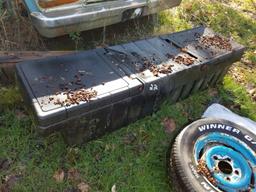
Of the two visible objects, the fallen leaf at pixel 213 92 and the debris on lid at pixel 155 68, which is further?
the fallen leaf at pixel 213 92

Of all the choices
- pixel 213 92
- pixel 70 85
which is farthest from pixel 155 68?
pixel 213 92

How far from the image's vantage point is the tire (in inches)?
97.8

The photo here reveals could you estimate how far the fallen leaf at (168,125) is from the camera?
3199 mm

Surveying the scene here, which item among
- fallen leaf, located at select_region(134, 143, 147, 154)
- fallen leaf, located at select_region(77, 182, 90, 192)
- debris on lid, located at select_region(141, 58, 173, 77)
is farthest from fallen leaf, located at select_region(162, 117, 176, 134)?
fallen leaf, located at select_region(77, 182, 90, 192)

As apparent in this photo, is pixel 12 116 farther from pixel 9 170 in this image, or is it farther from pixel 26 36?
pixel 26 36

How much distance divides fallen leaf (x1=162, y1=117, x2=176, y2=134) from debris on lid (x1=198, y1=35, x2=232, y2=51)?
→ 883 mm

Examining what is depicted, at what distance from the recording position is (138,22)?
4301 mm

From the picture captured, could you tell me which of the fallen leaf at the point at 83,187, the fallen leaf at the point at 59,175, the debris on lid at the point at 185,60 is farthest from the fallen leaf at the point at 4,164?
the debris on lid at the point at 185,60

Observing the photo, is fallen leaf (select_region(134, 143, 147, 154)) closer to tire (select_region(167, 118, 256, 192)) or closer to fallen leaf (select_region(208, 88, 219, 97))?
tire (select_region(167, 118, 256, 192))

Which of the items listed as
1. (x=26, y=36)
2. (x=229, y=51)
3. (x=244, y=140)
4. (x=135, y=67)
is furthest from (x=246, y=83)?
(x=26, y=36)

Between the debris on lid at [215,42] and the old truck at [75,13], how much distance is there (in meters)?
0.80

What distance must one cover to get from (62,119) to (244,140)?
1.67 metres

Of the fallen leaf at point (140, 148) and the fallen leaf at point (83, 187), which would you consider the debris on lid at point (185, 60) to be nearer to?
the fallen leaf at point (140, 148)

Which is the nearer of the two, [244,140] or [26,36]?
[244,140]
